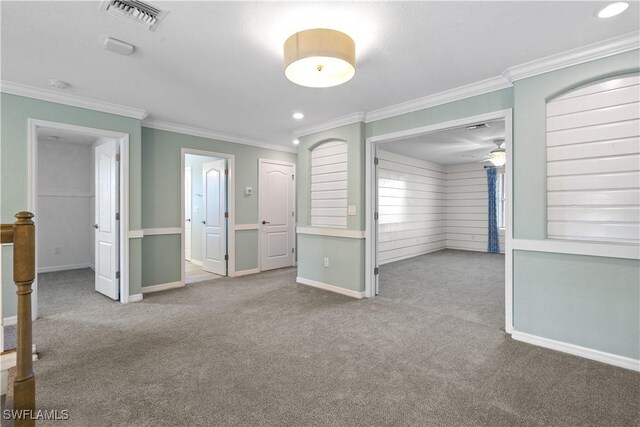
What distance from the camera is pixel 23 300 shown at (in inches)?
54.6

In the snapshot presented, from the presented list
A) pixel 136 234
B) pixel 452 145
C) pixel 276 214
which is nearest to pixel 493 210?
pixel 452 145

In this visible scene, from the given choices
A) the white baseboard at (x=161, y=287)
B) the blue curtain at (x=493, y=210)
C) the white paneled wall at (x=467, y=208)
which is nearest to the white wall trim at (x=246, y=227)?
the white baseboard at (x=161, y=287)

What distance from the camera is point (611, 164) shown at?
2.49 meters

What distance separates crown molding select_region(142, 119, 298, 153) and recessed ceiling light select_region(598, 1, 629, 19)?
480cm

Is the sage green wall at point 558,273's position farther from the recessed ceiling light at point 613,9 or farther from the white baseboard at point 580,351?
the recessed ceiling light at point 613,9

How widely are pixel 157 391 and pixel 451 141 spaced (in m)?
5.92

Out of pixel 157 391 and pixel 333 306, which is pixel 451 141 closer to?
pixel 333 306

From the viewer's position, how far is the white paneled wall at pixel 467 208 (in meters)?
8.47

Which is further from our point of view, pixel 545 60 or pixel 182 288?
pixel 182 288

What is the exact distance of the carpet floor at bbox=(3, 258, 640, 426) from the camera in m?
1.84

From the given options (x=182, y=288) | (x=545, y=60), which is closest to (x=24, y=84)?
(x=182, y=288)

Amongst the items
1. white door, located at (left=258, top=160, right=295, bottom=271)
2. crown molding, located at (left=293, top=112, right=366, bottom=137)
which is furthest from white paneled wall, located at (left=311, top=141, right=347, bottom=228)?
white door, located at (left=258, top=160, right=295, bottom=271)

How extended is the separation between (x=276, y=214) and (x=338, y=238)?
2.07 metres

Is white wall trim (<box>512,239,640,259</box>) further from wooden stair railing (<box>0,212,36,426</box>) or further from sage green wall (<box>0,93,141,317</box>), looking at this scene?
sage green wall (<box>0,93,141,317</box>)
